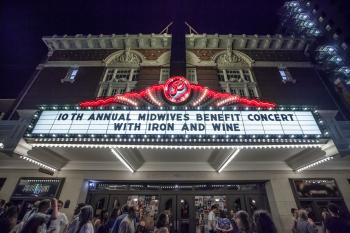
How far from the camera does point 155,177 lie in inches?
377

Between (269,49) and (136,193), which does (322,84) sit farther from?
(136,193)

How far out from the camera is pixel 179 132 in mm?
6590

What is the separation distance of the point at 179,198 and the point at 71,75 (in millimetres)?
11640

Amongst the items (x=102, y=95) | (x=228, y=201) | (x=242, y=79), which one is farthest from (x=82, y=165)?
(x=242, y=79)

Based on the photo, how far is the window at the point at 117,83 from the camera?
1303cm

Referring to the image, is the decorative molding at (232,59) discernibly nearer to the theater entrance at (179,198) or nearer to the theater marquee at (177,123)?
the theater marquee at (177,123)

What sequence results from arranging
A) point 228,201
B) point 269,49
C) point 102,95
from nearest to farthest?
point 228,201, point 102,95, point 269,49

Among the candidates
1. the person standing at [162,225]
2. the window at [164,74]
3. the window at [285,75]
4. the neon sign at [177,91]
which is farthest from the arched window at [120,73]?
the window at [285,75]

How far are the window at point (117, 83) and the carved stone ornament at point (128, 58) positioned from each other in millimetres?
907

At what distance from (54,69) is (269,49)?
17152 mm

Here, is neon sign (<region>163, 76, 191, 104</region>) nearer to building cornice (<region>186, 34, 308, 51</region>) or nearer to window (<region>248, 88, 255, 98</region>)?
window (<region>248, 88, 255, 98</region>)

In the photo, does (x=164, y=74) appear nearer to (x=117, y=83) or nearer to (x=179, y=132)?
(x=117, y=83)

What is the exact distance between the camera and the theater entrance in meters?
9.19

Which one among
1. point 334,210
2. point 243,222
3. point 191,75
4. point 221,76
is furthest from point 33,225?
point 221,76
